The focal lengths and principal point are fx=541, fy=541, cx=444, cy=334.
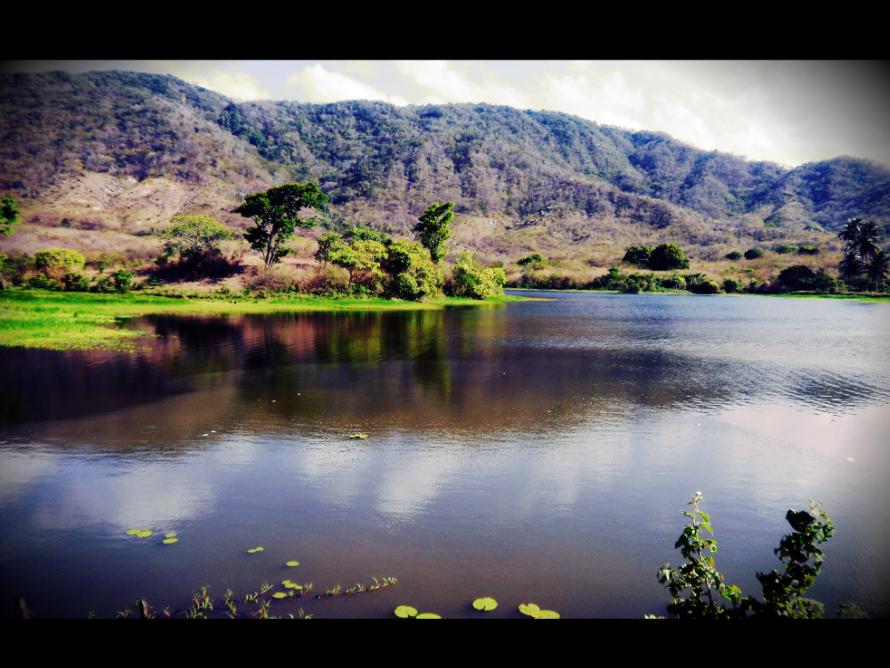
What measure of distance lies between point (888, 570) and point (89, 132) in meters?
164

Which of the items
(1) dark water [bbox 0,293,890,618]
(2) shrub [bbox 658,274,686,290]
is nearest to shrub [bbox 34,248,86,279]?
(1) dark water [bbox 0,293,890,618]

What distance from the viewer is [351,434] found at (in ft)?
38.3

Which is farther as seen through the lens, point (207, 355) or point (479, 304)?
point (479, 304)

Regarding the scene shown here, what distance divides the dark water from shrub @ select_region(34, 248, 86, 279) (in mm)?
34231

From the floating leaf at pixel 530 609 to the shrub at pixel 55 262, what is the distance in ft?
183

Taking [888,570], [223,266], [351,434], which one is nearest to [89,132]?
[223,266]

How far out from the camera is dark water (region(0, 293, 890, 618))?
6246 millimetres

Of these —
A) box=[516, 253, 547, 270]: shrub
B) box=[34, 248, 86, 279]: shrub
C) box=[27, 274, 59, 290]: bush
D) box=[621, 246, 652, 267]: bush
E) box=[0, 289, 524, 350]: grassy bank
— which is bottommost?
box=[0, 289, 524, 350]: grassy bank

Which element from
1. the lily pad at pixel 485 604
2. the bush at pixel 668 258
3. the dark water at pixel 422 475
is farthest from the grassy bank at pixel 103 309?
the bush at pixel 668 258

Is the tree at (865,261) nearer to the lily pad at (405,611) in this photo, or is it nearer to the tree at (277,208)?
the tree at (277,208)

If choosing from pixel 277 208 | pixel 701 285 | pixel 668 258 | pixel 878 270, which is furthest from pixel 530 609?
pixel 668 258

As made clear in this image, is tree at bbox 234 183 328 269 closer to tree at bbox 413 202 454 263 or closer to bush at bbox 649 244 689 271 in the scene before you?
tree at bbox 413 202 454 263

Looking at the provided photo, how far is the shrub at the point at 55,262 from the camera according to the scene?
4838 cm
